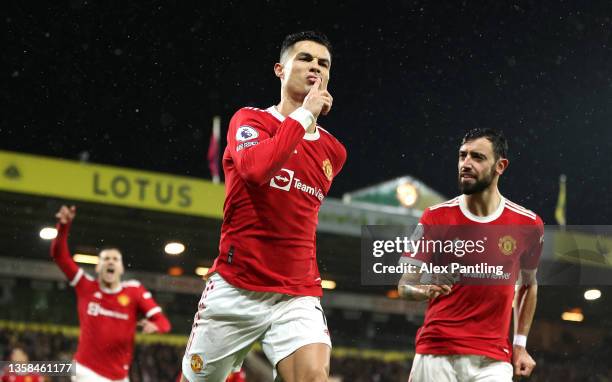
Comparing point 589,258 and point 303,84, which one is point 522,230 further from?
point 589,258

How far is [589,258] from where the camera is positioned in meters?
20.6

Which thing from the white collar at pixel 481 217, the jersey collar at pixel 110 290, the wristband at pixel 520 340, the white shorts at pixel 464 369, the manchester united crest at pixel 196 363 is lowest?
the manchester united crest at pixel 196 363

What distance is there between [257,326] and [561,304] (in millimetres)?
23478

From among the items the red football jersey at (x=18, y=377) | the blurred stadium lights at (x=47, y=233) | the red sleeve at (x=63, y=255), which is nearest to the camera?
the red sleeve at (x=63, y=255)

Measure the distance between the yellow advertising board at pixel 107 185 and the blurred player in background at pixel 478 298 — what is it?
37.0 feet

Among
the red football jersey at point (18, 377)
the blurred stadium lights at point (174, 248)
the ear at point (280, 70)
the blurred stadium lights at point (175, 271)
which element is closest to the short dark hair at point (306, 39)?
the ear at point (280, 70)

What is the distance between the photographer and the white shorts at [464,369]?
464cm

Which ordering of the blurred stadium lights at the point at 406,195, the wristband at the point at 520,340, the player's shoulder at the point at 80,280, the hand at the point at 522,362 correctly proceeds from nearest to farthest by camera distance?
the hand at the point at 522,362
the wristband at the point at 520,340
the player's shoulder at the point at 80,280
the blurred stadium lights at the point at 406,195

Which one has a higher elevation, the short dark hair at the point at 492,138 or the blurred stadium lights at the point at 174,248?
the blurred stadium lights at the point at 174,248

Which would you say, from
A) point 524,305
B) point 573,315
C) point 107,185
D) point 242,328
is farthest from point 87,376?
point 573,315

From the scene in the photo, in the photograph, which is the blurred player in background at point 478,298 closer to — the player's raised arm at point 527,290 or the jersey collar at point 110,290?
the player's raised arm at point 527,290

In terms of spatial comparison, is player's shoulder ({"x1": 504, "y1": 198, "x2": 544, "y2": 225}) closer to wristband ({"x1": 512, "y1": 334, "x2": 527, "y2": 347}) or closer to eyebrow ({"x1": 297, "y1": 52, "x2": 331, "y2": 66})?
wristband ({"x1": 512, "y1": 334, "x2": 527, "y2": 347})

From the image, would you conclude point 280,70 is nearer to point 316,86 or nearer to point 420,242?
point 316,86

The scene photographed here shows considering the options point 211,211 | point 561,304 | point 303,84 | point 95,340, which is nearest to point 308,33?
point 303,84
